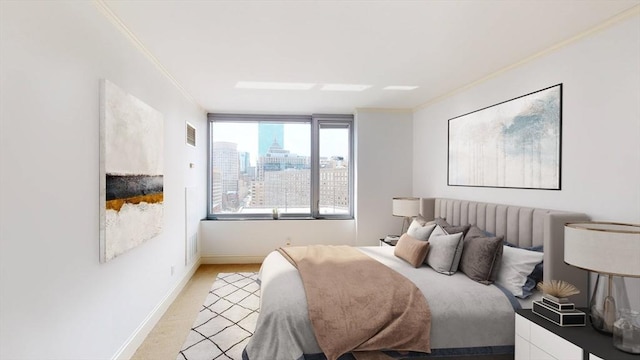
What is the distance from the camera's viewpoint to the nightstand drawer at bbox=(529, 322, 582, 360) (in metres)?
1.73

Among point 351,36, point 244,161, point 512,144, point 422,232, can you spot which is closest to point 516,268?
point 422,232

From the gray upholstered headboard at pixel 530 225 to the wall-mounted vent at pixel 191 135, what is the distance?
11.7 ft

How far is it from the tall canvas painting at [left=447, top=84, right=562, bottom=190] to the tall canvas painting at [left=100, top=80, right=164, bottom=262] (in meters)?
3.47

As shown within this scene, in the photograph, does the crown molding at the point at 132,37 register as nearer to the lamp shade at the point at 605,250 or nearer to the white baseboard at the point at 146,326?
the white baseboard at the point at 146,326

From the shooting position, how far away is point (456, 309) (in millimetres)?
2223

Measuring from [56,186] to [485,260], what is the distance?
10.0ft

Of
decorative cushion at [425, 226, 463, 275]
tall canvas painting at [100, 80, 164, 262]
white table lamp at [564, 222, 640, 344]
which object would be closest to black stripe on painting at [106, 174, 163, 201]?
tall canvas painting at [100, 80, 164, 262]

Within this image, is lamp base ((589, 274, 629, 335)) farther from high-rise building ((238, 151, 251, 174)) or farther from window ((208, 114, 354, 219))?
high-rise building ((238, 151, 251, 174))

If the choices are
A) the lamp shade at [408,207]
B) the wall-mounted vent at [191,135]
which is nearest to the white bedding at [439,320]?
the lamp shade at [408,207]

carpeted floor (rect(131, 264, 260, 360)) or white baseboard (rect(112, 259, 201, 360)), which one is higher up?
white baseboard (rect(112, 259, 201, 360))

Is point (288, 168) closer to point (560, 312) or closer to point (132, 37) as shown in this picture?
point (132, 37)

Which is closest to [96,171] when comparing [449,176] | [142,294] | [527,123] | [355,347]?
[142,294]

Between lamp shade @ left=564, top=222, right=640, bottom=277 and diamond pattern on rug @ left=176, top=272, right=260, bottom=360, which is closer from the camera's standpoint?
lamp shade @ left=564, top=222, right=640, bottom=277

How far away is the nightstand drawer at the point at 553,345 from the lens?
68.0 inches
